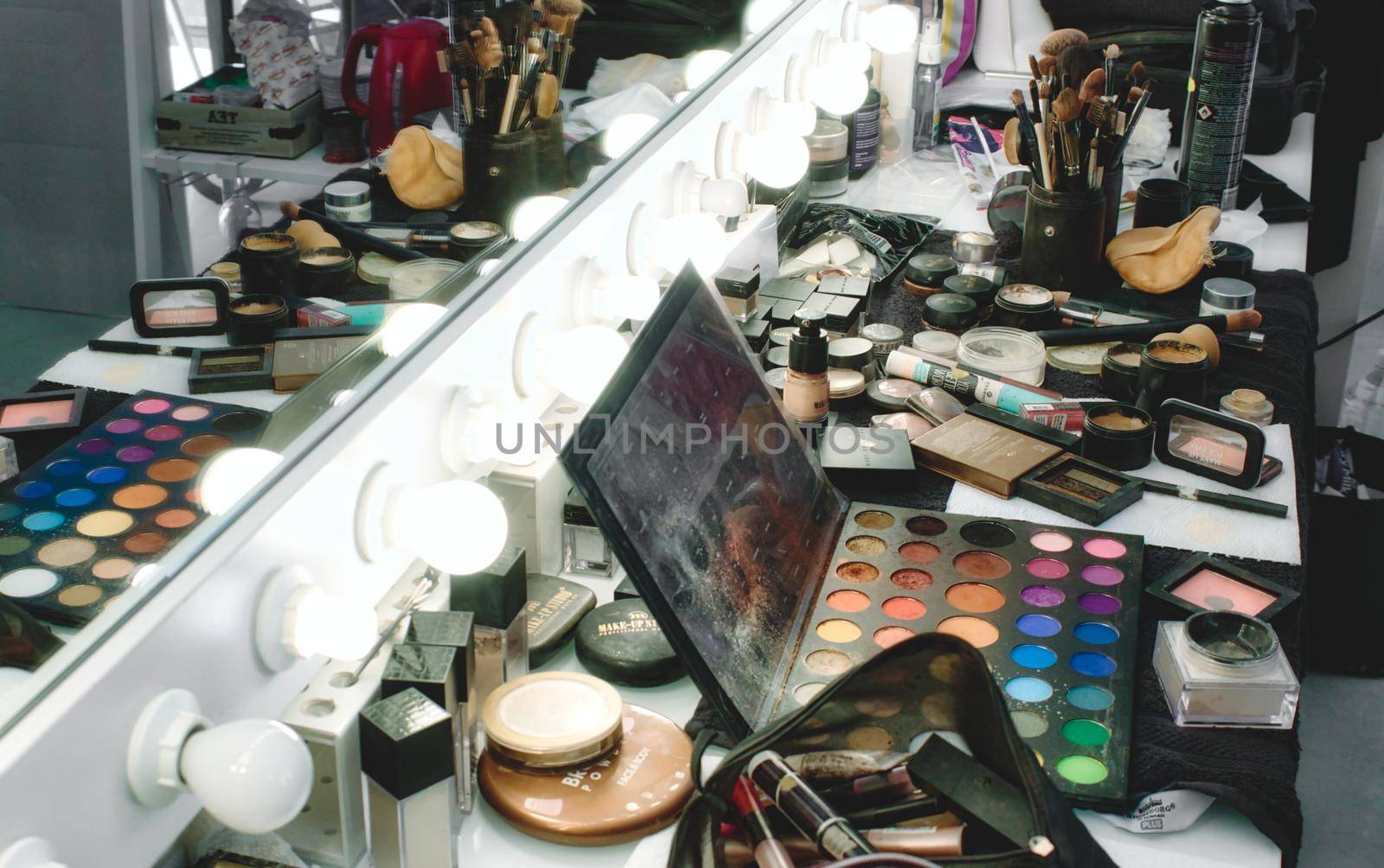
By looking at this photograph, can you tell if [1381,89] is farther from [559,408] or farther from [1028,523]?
[559,408]

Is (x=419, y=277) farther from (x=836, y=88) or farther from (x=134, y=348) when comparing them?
(x=836, y=88)

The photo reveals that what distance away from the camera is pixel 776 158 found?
145 cm

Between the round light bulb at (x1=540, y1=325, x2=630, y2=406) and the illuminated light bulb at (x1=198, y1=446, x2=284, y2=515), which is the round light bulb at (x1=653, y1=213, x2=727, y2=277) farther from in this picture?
the illuminated light bulb at (x1=198, y1=446, x2=284, y2=515)

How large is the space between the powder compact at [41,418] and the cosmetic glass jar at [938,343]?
2.60 ft

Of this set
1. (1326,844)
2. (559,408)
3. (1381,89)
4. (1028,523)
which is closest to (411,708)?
(559,408)

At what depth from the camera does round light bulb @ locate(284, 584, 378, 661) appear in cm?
72

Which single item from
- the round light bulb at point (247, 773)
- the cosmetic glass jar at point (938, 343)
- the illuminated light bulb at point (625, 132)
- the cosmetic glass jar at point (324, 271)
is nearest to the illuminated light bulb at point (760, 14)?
the illuminated light bulb at point (625, 132)

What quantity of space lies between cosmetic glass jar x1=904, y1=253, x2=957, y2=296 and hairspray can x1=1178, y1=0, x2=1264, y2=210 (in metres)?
0.39

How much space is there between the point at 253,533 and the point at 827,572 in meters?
0.46

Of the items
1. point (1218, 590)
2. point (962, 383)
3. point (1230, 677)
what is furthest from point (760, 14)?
point (1230, 677)

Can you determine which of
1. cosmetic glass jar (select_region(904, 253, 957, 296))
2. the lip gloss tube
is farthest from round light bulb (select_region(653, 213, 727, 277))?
the lip gloss tube

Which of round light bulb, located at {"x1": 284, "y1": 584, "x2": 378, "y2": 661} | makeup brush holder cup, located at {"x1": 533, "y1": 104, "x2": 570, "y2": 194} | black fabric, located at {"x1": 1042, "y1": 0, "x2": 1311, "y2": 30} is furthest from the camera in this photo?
black fabric, located at {"x1": 1042, "y1": 0, "x2": 1311, "y2": 30}

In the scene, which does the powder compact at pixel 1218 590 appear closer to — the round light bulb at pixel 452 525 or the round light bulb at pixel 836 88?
the round light bulb at pixel 452 525

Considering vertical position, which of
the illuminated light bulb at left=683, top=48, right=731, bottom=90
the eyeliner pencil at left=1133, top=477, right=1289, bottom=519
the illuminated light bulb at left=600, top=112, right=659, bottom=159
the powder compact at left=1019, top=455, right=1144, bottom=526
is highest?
the illuminated light bulb at left=683, top=48, right=731, bottom=90
